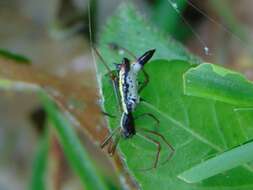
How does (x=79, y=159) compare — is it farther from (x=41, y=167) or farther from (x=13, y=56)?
(x=13, y=56)

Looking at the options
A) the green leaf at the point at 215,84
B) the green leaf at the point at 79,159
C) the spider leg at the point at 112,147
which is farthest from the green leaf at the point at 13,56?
the green leaf at the point at 215,84

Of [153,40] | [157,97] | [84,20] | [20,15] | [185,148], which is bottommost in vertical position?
[185,148]

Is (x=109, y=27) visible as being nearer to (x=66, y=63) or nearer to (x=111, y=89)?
(x=111, y=89)

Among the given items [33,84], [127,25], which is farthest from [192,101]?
[33,84]

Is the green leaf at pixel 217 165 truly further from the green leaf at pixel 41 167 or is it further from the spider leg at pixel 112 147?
the green leaf at pixel 41 167

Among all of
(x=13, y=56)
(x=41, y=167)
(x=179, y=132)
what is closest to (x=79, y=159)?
(x=41, y=167)
